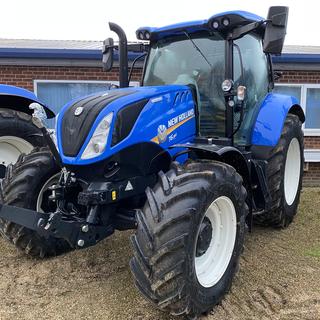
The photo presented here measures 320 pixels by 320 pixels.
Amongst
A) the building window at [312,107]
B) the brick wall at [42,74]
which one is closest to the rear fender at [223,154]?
the brick wall at [42,74]

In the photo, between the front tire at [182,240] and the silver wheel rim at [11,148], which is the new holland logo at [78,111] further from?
the silver wheel rim at [11,148]

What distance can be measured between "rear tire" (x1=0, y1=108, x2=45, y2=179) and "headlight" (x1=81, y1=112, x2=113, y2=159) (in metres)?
1.79

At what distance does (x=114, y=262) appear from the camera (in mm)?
4086

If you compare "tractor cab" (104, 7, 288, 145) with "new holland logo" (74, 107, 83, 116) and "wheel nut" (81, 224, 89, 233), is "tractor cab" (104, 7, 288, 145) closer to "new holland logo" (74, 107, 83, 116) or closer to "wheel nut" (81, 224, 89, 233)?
"new holland logo" (74, 107, 83, 116)

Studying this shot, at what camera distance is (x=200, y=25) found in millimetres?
4035

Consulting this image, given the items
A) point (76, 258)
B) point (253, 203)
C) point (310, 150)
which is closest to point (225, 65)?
point (253, 203)

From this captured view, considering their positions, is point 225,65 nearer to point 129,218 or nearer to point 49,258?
point 129,218

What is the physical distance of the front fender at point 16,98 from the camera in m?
4.68

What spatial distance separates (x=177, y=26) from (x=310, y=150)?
5920 mm

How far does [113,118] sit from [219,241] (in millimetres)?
1287

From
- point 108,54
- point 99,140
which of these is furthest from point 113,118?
point 108,54

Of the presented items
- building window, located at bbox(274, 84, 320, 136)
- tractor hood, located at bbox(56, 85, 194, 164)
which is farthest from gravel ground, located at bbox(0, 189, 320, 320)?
building window, located at bbox(274, 84, 320, 136)

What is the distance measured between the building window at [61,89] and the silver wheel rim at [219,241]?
18.5 feet

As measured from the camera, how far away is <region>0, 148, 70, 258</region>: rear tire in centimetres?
381
